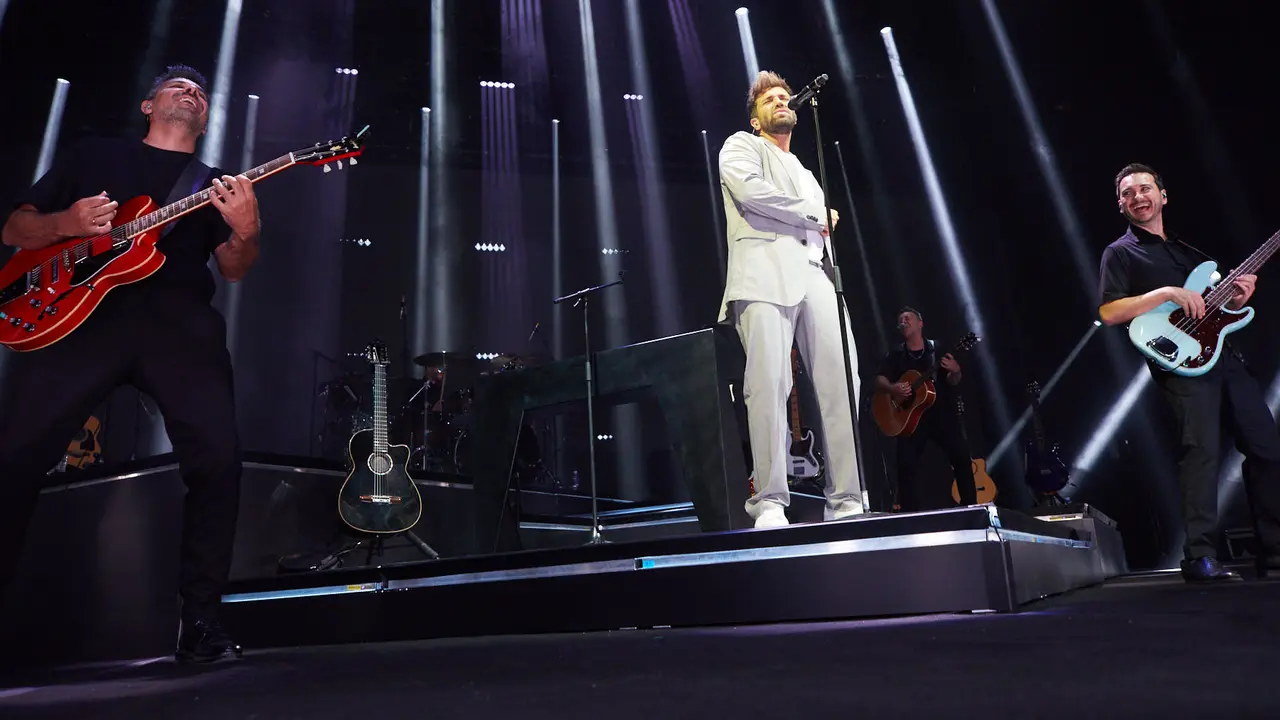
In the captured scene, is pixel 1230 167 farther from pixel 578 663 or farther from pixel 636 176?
pixel 578 663

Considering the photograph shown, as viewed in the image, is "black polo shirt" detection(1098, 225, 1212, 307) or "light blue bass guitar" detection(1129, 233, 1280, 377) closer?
"light blue bass guitar" detection(1129, 233, 1280, 377)

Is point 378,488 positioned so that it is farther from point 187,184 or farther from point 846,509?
point 846,509

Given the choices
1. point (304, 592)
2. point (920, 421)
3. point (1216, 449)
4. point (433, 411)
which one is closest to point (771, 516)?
point (304, 592)

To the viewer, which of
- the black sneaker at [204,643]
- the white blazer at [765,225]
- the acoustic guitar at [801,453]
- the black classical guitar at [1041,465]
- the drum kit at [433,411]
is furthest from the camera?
the drum kit at [433,411]

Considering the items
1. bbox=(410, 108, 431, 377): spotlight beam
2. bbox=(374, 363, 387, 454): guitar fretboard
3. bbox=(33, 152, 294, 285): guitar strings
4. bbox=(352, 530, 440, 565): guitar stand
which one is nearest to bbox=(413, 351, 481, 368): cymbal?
bbox=(410, 108, 431, 377): spotlight beam

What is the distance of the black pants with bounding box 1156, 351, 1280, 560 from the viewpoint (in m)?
3.41

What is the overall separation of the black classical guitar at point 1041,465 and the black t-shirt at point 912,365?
53.6 inches

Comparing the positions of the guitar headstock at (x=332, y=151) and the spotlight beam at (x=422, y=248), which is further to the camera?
the spotlight beam at (x=422, y=248)

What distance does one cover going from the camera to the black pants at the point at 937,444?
673 centimetres

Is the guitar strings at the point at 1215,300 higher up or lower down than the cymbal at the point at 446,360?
lower down

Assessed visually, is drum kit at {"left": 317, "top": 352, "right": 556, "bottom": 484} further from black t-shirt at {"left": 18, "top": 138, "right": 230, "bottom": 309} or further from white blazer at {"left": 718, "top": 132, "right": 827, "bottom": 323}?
black t-shirt at {"left": 18, "top": 138, "right": 230, "bottom": 309}

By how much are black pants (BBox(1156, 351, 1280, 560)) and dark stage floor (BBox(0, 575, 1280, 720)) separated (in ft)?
4.22

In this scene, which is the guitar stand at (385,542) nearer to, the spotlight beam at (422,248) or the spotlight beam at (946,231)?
the spotlight beam at (422,248)

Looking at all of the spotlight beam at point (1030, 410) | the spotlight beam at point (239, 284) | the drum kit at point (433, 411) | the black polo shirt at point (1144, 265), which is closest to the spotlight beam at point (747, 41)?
the drum kit at point (433, 411)
